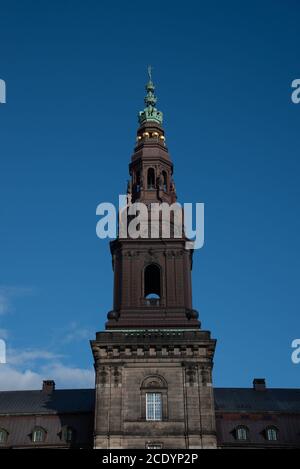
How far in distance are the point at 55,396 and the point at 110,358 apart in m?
12.8

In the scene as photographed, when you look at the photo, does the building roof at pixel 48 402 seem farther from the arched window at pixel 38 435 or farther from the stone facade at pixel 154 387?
the stone facade at pixel 154 387

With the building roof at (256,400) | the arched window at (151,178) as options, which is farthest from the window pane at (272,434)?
the arched window at (151,178)

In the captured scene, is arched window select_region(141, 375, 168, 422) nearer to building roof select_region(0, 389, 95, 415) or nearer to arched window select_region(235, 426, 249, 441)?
building roof select_region(0, 389, 95, 415)

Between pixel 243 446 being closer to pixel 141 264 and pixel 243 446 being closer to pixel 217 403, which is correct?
pixel 217 403

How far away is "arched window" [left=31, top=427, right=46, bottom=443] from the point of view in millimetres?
52656

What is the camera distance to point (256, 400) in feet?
187

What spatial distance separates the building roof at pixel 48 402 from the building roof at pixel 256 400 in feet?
32.9

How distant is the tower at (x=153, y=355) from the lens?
45156 millimetres

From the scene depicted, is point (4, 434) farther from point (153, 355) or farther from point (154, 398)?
point (153, 355)

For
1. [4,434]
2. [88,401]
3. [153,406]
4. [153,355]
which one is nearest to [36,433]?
[4,434]

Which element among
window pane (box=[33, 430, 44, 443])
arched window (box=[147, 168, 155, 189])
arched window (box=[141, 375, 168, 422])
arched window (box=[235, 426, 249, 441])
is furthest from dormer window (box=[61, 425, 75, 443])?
arched window (box=[147, 168, 155, 189])

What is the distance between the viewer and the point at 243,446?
52688 millimetres
